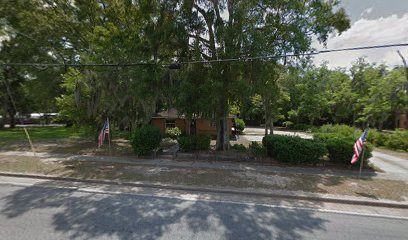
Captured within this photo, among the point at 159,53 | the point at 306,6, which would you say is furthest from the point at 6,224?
the point at 306,6

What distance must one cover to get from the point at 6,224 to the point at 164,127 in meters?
17.4

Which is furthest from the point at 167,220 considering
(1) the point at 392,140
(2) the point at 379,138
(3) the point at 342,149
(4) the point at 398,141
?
(2) the point at 379,138

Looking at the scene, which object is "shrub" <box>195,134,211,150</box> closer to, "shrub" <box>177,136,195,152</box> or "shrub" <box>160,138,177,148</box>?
"shrub" <box>177,136,195,152</box>

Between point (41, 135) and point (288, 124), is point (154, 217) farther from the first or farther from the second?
point (288, 124)

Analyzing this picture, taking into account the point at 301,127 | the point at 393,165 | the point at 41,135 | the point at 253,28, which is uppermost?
the point at 253,28

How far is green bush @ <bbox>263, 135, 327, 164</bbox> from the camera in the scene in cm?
989

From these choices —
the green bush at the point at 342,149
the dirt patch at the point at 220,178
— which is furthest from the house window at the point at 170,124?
the green bush at the point at 342,149

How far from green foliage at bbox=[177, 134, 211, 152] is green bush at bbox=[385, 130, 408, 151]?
45.3 ft

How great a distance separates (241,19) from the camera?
375 inches

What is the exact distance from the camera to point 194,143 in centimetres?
1186

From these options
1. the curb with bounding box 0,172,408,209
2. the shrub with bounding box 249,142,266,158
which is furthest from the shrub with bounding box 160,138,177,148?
the curb with bounding box 0,172,408,209

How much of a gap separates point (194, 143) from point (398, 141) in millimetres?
14694

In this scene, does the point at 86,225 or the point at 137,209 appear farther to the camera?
the point at 137,209

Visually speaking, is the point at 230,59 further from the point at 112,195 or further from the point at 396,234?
the point at 396,234
